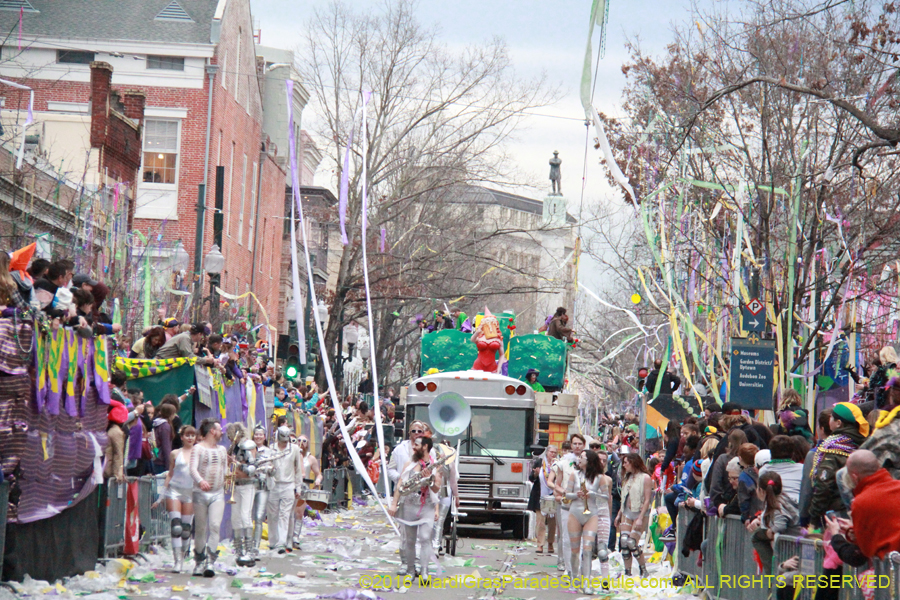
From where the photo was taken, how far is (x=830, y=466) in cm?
909

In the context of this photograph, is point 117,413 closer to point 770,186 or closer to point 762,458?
point 762,458

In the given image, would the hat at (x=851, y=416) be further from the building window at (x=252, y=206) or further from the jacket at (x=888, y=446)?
the building window at (x=252, y=206)

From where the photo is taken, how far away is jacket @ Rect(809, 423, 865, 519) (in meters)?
9.01

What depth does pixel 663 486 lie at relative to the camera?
17.1 metres

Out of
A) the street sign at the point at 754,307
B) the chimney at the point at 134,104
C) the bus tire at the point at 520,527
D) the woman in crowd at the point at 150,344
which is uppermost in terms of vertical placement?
the chimney at the point at 134,104

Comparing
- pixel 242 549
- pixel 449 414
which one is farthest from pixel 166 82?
pixel 242 549

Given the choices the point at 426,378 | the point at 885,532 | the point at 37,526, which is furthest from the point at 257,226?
the point at 885,532

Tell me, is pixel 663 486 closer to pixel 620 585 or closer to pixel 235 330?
pixel 620 585

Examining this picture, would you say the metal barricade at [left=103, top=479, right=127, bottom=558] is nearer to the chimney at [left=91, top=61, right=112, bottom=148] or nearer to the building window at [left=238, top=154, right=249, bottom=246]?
the chimney at [left=91, top=61, right=112, bottom=148]

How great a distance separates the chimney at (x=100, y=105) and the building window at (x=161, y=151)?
8.23 meters

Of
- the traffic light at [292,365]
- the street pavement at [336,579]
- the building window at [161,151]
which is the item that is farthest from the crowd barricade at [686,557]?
the building window at [161,151]

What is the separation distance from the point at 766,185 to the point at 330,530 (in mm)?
9978

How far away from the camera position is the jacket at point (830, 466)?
29.6 ft

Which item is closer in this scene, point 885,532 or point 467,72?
point 885,532
